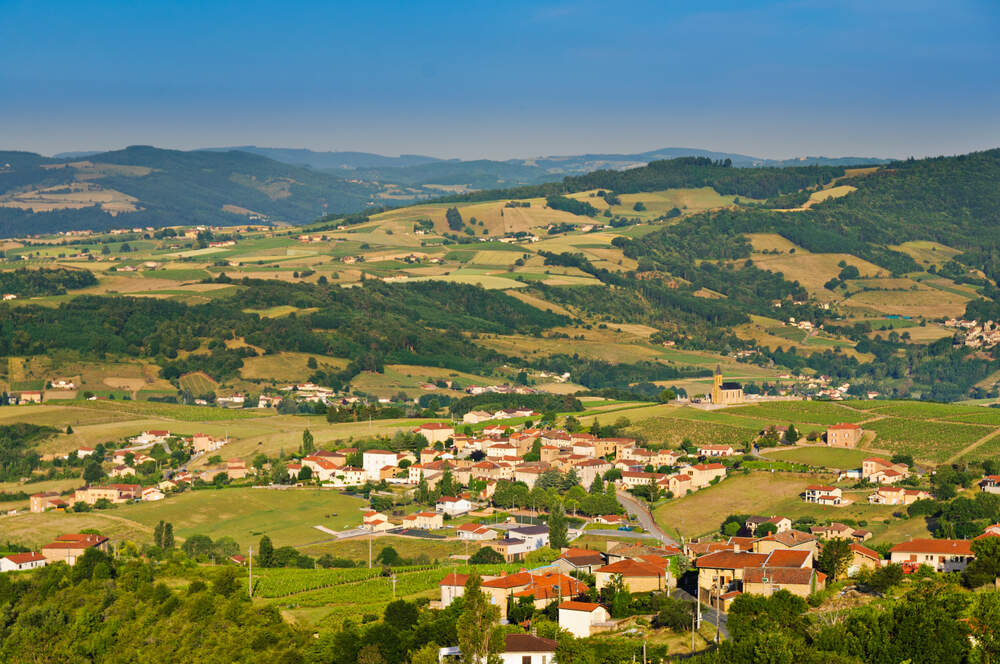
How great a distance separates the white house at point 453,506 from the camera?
87419mm

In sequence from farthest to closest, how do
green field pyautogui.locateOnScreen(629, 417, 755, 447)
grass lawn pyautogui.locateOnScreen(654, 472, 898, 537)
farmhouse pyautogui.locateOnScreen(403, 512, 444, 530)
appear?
green field pyautogui.locateOnScreen(629, 417, 755, 447)
farmhouse pyautogui.locateOnScreen(403, 512, 444, 530)
grass lawn pyautogui.locateOnScreen(654, 472, 898, 537)

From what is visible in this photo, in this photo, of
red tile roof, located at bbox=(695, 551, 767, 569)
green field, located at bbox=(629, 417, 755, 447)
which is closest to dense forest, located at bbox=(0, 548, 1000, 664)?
red tile roof, located at bbox=(695, 551, 767, 569)

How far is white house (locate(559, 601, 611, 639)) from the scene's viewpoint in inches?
1977

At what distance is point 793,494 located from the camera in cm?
8250

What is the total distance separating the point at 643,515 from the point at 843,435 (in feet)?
72.7

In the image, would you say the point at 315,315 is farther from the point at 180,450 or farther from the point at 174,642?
the point at 174,642

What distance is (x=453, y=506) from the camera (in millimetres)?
87750

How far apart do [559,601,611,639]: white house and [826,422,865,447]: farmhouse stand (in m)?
50.7

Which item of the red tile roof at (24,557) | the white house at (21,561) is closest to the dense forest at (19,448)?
the red tile roof at (24,557)

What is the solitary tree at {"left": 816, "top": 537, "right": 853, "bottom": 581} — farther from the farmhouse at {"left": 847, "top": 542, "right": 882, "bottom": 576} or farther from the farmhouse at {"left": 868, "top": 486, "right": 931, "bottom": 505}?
the farmhouse at {"left": 868, "top": 486, "right": 931, "bottom": 505}

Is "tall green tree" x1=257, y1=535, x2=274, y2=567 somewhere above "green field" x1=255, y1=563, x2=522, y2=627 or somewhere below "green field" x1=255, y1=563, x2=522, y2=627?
below

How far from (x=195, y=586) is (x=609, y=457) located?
46138 mm

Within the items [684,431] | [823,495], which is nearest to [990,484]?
[823,495]

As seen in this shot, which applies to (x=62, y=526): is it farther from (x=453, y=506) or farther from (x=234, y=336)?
(x=234, y=336)
